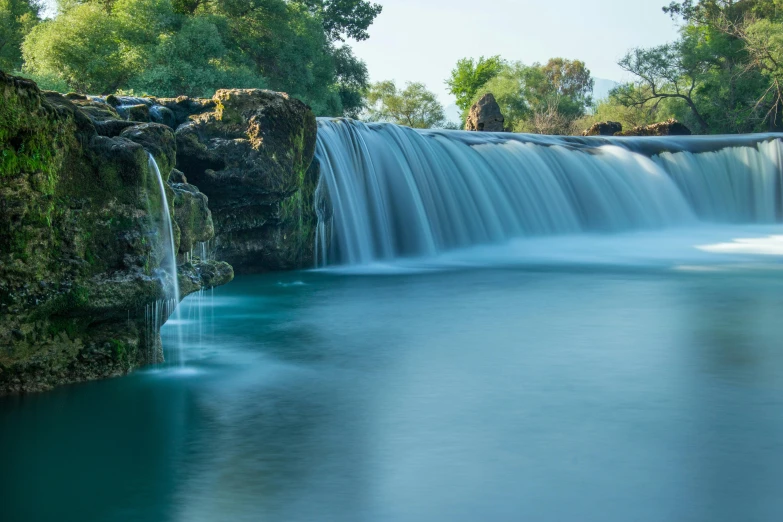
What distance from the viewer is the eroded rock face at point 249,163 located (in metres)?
10.4

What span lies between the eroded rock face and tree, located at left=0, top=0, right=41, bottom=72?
23078 millimetres

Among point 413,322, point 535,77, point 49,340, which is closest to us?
point 49,340

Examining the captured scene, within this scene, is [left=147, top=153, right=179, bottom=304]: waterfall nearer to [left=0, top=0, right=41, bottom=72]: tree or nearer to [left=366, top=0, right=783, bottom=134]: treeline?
[left=0, top=0, right=41, bottom=72]: tree

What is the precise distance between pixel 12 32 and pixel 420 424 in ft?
107

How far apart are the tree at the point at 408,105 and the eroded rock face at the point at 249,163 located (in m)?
58.6

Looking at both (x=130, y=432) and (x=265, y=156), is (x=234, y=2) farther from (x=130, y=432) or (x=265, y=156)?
(x=130, y=432)

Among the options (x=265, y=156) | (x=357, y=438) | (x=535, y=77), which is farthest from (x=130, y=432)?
(x=535, y=77)

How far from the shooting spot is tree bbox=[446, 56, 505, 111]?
6469 centimetres

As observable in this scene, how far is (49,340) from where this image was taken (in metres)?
5.16

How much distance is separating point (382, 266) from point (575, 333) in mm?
6010

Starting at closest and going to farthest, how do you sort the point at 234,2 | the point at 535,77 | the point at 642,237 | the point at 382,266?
the point at 382,266 < the point at 642,237 < the point at 234,2 < the point at 535,77

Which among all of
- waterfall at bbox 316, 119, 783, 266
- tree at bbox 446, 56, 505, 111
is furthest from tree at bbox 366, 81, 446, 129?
waterfall at bbox 316, 119, 783, 266

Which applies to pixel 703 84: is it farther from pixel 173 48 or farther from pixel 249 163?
pixel 249 163

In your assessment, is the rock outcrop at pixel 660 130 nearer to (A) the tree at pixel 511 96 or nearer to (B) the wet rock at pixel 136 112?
(A) the tree at pixel 511 96
